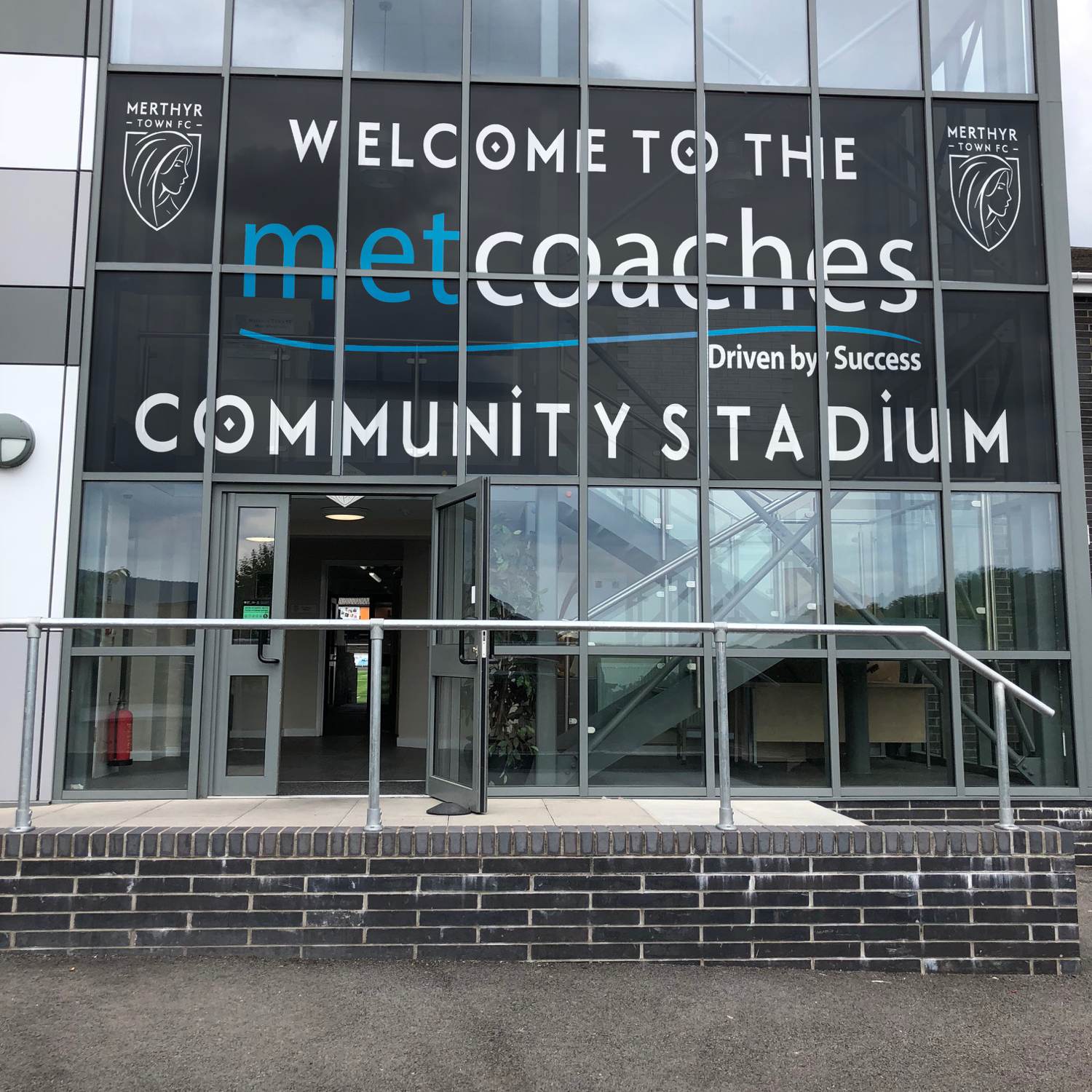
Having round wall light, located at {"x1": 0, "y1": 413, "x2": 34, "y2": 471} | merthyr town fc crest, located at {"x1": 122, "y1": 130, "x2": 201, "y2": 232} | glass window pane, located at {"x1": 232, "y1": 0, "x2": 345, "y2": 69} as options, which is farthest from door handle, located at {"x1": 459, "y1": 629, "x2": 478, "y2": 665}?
glass window pane, located at {"x1": 232, "y1": 0, "x2": 345, "y2": 69}

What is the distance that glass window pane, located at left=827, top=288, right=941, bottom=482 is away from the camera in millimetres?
6449

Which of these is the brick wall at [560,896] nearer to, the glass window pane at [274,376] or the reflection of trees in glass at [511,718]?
the reflection of trees in glass at [511,718]

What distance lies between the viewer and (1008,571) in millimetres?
6418

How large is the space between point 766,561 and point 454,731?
2.26 m

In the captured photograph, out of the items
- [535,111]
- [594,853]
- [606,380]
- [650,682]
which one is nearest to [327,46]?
[535,111]

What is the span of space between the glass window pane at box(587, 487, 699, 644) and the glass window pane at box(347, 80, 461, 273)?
1858mm

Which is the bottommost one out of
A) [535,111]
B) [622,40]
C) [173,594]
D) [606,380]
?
[173,594]

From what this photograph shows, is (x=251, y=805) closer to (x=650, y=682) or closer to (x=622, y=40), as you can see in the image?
(x=650, y=682)

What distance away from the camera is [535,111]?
6.55 meters

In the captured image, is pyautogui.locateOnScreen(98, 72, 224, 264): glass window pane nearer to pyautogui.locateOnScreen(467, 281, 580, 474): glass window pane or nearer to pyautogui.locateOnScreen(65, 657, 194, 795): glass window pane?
pyautogui.locateOnScreen(467, 281, 580, 474): glass window pane

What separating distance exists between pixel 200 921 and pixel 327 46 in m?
5.30

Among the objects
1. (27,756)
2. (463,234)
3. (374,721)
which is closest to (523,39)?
(463,234)

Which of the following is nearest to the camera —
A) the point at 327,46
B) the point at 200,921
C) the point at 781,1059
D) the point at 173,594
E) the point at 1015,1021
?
the point at 781,1059

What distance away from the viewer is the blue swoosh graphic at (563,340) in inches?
247
